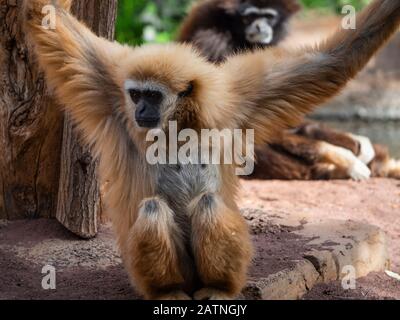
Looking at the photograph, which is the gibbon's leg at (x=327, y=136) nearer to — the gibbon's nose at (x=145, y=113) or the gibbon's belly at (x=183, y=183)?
the gibbon's belly at (x=183, y=183)

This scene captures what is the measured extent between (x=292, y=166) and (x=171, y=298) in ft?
22.4

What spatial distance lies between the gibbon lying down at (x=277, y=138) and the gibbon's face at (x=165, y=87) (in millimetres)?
5875

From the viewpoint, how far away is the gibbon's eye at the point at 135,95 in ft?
18.7

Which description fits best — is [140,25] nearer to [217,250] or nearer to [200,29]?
[200,29]

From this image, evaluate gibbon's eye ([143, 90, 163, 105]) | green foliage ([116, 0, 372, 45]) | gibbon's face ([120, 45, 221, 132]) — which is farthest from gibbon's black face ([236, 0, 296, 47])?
gibbon's eye ([143, 90, 163, 105])

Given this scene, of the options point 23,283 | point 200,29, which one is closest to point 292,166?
point 200,29

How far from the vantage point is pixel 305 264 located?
657 cm

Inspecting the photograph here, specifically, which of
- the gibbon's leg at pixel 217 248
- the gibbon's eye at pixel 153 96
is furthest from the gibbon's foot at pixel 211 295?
the gibbon's eye at pixel 153 96

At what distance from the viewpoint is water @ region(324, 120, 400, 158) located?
15719 millimetres

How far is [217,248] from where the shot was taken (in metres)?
5.51

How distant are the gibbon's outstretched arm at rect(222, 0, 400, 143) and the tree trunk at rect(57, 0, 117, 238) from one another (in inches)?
61.6

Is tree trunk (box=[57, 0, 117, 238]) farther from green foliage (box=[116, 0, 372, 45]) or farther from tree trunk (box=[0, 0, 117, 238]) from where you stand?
green foliage (box=[116, 0, 372, 45])

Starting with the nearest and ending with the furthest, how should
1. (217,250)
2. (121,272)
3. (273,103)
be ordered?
(217,250) < (273,103) < (121,272)

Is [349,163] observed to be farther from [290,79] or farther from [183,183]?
[183,183]
